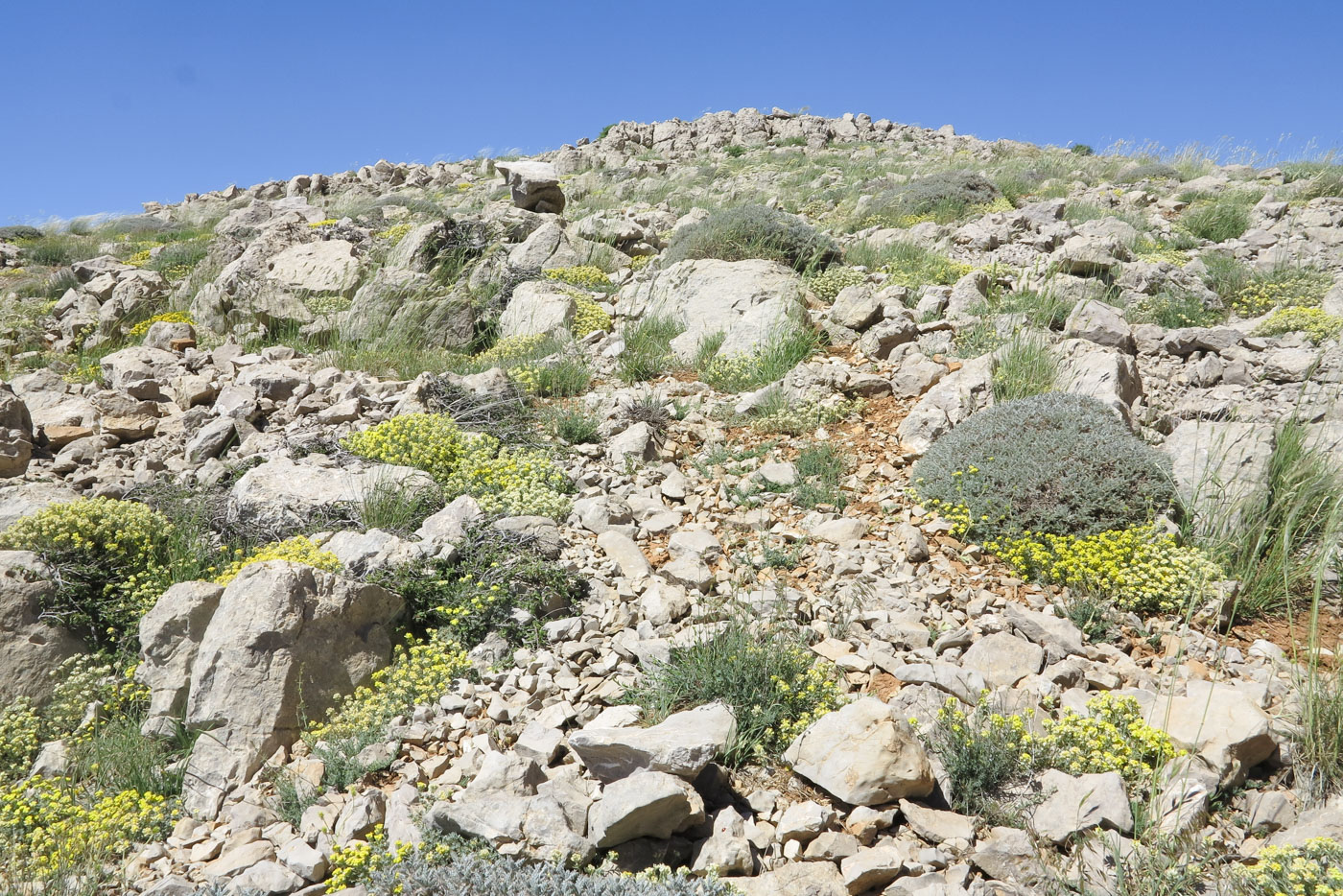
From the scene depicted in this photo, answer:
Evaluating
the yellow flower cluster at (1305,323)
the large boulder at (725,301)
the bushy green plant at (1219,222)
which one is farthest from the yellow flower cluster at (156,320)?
the bushy green plant at (1219,222)

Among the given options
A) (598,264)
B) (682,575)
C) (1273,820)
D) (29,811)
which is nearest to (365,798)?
(29,811)

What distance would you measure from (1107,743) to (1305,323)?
592 centimetres

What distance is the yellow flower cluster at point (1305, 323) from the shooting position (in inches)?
263

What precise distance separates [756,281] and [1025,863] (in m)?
6.52

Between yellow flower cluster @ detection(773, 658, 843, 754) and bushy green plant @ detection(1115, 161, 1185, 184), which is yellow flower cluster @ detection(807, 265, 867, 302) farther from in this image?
bushy green plant @ detection(1115, 161, 1185, 184)

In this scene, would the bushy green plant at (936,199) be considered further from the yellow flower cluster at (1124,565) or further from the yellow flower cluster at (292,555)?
the yellow flower cluster at (292,555)

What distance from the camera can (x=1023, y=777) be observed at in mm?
3090

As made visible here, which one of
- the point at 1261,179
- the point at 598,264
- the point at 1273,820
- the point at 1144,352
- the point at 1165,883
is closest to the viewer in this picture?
the point at 1165,883

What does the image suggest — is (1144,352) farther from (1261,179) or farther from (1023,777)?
(1261,179)

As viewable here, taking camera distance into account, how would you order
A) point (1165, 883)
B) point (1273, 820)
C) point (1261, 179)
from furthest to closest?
point (1261, 179), point (1273, 820), point (1165, 883)

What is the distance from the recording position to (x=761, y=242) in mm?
9422

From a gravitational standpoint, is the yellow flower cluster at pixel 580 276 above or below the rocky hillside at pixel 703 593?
above

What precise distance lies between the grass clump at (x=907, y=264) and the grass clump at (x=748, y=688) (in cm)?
600

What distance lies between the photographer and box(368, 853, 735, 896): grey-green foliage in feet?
8.42
